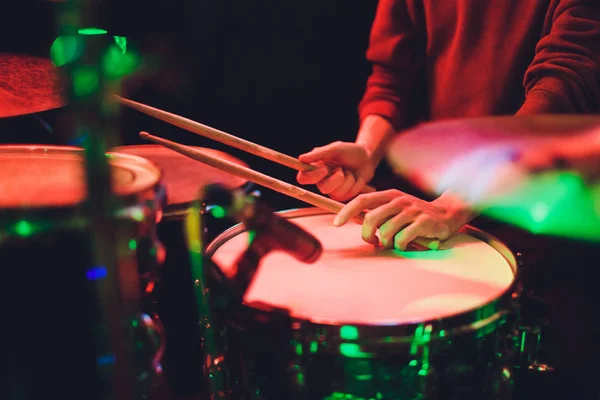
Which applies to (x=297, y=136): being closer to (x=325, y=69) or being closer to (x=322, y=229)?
(x=325, y=69)

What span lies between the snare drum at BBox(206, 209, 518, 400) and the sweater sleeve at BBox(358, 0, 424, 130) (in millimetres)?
840

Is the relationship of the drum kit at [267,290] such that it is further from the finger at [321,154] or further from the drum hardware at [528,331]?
the finger at [321,154]

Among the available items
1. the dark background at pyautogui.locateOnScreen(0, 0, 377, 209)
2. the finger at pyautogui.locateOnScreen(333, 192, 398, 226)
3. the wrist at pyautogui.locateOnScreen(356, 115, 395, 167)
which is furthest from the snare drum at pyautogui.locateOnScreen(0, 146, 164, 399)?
the dark background at pyautogui.locateOnScreen(0, 0, 377, 209)

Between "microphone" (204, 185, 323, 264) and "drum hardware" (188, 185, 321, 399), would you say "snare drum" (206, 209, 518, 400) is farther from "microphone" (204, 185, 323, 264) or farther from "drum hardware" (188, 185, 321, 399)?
"microphone" (204, 185, 323, 264)

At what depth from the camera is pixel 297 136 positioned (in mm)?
2039

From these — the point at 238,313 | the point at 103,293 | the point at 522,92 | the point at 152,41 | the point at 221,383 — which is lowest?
the point at 221,383

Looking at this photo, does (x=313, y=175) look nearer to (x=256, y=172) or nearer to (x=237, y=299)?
(x=256, y=172)

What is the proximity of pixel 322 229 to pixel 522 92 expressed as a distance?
753 mm

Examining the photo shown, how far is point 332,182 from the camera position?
1154 mm

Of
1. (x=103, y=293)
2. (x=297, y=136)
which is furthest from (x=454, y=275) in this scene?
(x=297, y=136)

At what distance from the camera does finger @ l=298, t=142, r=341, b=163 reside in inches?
43.5

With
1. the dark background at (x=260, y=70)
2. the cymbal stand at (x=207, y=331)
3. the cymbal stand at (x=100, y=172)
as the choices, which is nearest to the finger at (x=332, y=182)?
the cymbal stand at (x=207, y=331)

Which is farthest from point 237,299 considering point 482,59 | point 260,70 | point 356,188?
point 260,70

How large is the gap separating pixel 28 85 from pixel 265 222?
0.55 m
